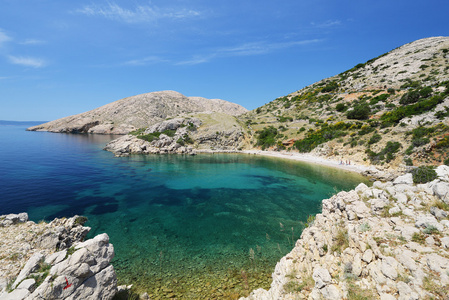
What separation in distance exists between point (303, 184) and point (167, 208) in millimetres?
23202

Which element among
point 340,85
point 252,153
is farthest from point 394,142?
point 340,85

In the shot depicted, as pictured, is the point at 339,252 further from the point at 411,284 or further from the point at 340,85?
the point at 340,85

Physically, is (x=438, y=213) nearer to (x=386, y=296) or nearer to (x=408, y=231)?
(x=408, y=231)

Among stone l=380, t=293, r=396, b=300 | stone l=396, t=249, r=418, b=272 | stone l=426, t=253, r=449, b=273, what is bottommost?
stone l=380, t=293, r=396, b=300

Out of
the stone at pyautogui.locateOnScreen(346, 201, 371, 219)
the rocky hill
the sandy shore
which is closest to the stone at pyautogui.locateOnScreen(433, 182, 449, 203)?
the stone at pyautogui.locateOnScreen(346, 201, 371, 219)

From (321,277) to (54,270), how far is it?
9.72 meters

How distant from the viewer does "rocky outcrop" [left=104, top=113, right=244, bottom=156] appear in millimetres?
69000

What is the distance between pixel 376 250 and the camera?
18.7 ft

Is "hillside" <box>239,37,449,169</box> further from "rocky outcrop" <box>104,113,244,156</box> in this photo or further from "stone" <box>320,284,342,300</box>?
"stone" <box>320,284,342,300</box>

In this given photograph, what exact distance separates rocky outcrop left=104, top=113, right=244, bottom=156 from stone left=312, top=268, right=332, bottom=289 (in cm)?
6458

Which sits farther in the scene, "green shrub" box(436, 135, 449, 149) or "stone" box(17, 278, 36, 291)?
"green shrub" box(436, 135, 449, 149)

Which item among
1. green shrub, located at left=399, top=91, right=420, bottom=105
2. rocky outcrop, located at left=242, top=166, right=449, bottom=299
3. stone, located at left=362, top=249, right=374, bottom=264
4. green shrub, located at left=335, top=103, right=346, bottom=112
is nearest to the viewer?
rocky outcrop, located at left=242, top=166, right=449, bottom=299

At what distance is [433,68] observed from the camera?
230ft

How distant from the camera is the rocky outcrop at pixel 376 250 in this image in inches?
187
